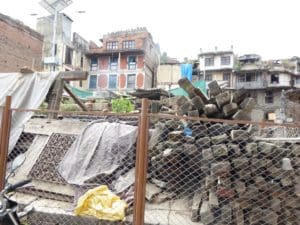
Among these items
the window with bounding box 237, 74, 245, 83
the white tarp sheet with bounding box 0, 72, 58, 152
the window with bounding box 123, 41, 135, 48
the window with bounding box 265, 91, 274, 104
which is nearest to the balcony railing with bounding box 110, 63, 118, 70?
the window with bounding box 123, 41, 135, 48

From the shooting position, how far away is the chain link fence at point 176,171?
4.51 m

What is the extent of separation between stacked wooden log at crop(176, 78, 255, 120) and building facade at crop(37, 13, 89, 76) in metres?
34.7

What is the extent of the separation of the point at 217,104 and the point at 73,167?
2.77m

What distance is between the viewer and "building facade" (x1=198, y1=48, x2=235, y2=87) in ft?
140

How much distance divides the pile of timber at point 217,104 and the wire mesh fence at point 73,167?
41.7 inches

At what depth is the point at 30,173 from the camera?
5.88 metres

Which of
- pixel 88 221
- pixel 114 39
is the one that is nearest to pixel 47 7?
pixel 88 221

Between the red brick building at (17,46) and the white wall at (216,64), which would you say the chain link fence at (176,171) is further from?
the white wall at (216,64)

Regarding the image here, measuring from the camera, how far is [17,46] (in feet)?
65.1

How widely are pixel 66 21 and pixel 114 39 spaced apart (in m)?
7.15

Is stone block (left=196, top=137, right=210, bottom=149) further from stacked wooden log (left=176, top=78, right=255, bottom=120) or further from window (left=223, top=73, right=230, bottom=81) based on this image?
window (left=223, top=73, right=230, bottom=81)

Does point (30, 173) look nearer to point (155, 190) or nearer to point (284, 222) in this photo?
point (155, 190)

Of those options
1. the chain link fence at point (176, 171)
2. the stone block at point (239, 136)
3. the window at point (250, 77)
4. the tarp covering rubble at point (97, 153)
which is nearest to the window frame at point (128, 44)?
the window at point (250, 77)

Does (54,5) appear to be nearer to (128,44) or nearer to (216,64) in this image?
(128,44)
